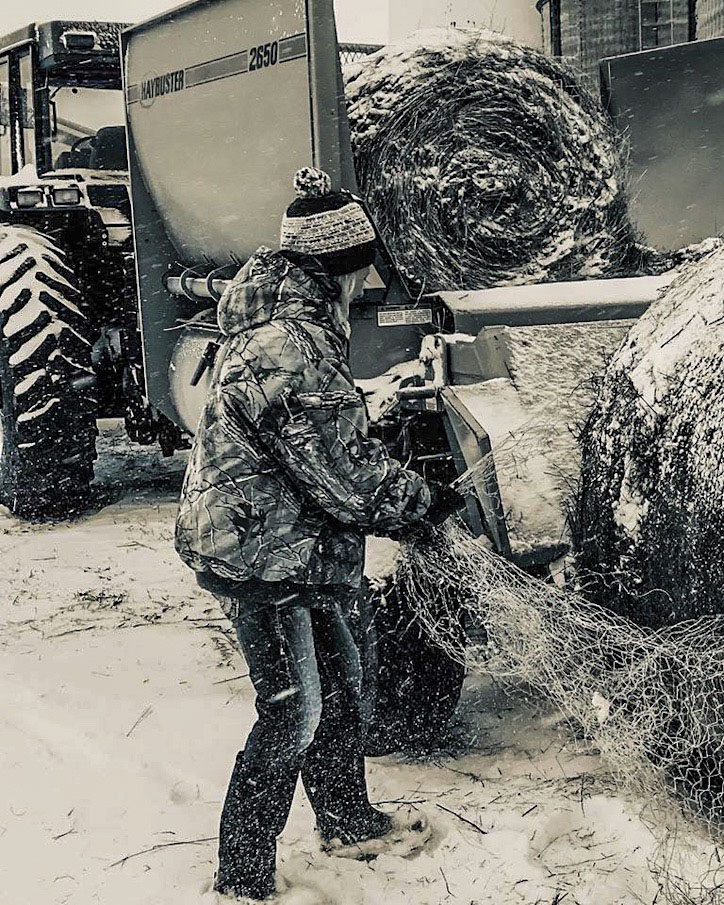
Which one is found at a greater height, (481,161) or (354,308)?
(481,161)

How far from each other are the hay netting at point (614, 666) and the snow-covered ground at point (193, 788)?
0.22 meters

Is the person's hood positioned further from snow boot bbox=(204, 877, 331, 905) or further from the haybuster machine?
snow boot bbox=(204, 877, 331, 905)

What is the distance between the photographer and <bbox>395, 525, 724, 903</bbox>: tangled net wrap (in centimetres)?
238

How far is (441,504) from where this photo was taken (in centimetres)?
287

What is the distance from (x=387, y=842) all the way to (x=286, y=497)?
0.94m

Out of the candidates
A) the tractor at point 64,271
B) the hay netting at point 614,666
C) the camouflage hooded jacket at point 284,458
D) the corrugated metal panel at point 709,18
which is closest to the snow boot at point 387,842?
the hay netting at point 614,666

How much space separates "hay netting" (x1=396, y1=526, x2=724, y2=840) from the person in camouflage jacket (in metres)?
0.31

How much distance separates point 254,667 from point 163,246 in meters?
3.04

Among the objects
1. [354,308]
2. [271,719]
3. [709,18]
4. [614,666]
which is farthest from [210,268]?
[709,18]

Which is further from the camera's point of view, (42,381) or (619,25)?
(619,25)

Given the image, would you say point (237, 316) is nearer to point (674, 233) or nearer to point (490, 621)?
point (490, 621)

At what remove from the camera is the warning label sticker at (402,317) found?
412 cm

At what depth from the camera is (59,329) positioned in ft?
19.7

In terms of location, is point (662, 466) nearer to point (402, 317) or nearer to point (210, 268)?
point (402, 317)
